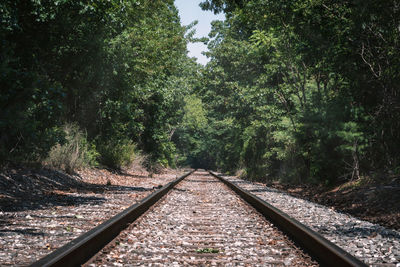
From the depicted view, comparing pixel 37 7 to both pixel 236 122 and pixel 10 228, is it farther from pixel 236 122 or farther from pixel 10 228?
pixel 236 122

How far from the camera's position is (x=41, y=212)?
5.62 m

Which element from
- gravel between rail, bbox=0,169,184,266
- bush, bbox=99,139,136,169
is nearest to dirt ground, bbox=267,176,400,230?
gravel between rail, bbox=0,169,184,266

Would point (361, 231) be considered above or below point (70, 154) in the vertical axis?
below

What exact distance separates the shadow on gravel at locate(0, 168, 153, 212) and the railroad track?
181 centimetres

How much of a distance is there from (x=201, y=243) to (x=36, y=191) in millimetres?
5157

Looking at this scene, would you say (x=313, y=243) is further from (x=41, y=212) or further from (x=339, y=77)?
(x=339, y=77)

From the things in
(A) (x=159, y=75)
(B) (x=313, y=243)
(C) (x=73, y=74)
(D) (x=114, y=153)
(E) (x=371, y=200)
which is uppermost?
(A) (x=159, y=75)

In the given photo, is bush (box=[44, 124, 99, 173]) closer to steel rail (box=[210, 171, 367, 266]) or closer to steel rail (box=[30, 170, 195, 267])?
steel rail (box=[30, 170, 195, 267])

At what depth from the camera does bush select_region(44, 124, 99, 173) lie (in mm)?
11133

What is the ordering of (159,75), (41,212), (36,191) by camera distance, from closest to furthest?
(41,212) → (36,191) → (159,75)

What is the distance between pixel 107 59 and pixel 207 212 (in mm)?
7875

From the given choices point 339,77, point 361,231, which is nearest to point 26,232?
point 361,231

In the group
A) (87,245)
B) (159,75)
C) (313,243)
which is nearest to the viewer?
(87,245)

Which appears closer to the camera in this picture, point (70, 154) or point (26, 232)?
point (26, 232)
